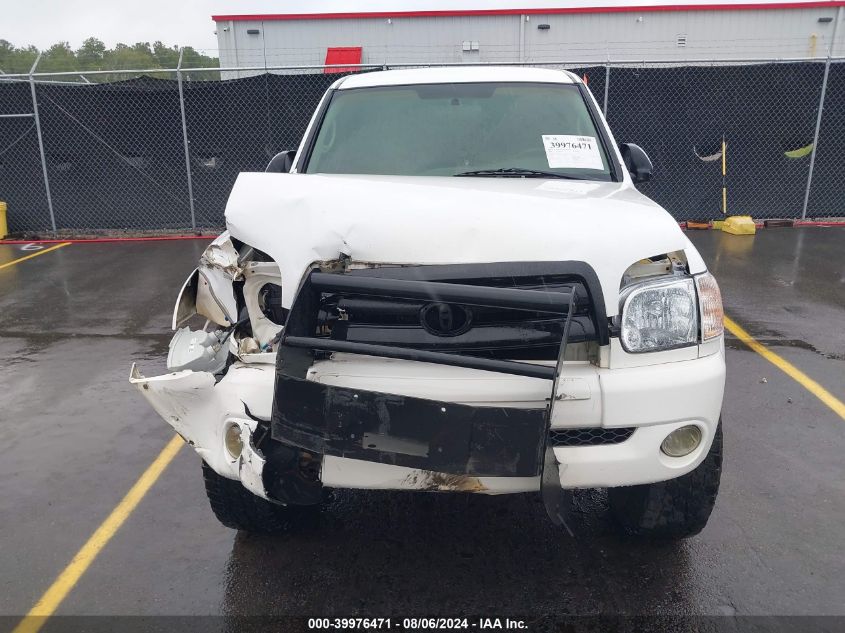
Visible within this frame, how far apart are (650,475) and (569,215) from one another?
3.08ft

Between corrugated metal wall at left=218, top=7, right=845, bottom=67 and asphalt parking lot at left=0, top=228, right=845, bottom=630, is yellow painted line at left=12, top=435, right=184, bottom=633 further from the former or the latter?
corrugated metal wall at left=218, top=7, right=845, bottom=67

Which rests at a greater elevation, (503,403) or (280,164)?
(280,164)

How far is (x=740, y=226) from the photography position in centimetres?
1037

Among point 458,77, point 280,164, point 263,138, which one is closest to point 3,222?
point 263,138

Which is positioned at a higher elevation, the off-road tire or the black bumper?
the black bumper

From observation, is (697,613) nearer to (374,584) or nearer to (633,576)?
(633,576)

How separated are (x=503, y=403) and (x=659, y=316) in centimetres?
65

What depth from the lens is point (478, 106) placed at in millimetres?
3797

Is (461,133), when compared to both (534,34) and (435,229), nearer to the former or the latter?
(435,229)

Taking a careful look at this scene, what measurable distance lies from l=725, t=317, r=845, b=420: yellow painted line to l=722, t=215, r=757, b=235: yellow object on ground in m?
4.95

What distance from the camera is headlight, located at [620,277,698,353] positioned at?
7.49 feet

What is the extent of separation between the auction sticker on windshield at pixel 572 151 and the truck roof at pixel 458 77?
0.54m

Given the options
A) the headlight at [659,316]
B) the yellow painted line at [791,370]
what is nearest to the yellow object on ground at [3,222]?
the yellow painted line at [791,370]

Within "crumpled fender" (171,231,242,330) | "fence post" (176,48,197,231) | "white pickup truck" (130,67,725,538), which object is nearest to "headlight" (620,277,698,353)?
"white pickup truck" (130,67,725,538)
